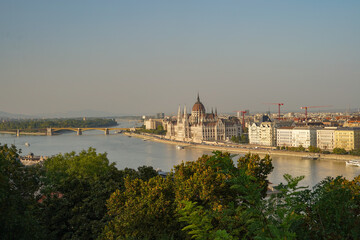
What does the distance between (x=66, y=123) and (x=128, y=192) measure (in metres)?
54.1

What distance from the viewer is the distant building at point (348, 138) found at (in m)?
22.1

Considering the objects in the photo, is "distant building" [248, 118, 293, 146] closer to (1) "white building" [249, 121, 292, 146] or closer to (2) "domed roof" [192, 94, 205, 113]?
(1) "white building" [249, 121, 292, 146]

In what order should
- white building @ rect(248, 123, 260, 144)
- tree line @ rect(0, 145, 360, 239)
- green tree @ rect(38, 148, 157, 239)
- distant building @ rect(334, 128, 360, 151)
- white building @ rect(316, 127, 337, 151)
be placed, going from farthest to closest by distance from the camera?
white building @ rect(248, 123, 260, 144)
white building @ rect(316, 127, 337, 151)
distant building @ rect(334, 128, 360, 151)
green tree @ rect(38, 148, 157, 239)
tree line @ rect(0, 145, 360, 239)

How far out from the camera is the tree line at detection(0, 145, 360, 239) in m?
2.28

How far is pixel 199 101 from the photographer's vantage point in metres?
41.0

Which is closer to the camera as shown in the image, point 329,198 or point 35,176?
point 329,198

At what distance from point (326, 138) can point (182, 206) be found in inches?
862

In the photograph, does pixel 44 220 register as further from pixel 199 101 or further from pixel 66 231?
pixel 199 101

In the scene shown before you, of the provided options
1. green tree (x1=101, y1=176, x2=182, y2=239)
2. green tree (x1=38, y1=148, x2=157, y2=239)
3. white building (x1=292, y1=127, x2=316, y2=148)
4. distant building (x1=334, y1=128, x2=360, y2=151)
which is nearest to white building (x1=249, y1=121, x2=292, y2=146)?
white building (x1=292, y1=127, x2=316, y2=148)

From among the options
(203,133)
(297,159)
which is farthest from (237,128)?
(297,159)

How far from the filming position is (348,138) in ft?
73.3

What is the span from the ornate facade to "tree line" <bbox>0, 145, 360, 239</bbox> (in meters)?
27.5

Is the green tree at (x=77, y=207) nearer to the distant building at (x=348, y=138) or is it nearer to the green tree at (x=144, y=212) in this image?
the green tree at (x=144, y=212)

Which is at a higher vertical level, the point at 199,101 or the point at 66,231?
the point at 199,101
